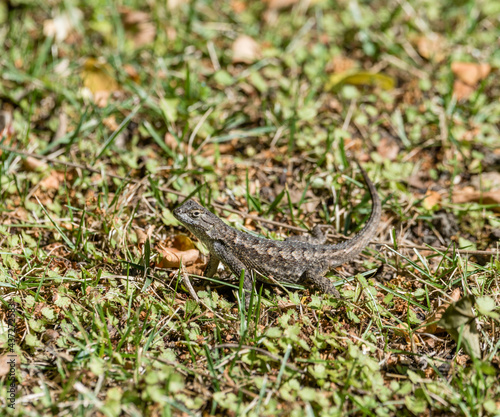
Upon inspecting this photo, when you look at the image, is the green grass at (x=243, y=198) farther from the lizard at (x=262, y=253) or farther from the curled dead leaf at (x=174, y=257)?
the lizard at (x=262, y=253)

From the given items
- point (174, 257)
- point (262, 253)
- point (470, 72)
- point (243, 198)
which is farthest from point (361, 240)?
point (470, 72)

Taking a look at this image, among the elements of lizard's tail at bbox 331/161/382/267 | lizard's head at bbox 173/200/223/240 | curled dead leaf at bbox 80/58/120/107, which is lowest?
lizard's tail at bbox 331/161/382/267

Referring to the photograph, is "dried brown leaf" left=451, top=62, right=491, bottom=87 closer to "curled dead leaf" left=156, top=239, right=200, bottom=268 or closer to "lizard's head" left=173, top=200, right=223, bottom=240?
"lizard's head" left=173, top=200, right=223, bottom=240

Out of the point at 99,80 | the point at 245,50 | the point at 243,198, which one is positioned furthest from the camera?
the point at 245,50

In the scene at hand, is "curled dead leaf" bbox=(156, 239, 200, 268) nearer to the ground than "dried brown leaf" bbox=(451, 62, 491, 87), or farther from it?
nearer to the ground

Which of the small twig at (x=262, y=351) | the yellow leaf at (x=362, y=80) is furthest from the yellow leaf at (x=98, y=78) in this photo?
the small twig at (x=262, y=351)

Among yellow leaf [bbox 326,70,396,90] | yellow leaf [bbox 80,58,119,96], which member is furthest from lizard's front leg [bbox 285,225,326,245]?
yellow leaf [bbox 80,58,119,96]

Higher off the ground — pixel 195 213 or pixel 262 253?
pixel 195 213

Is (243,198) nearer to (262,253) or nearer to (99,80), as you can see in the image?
(262,253)
